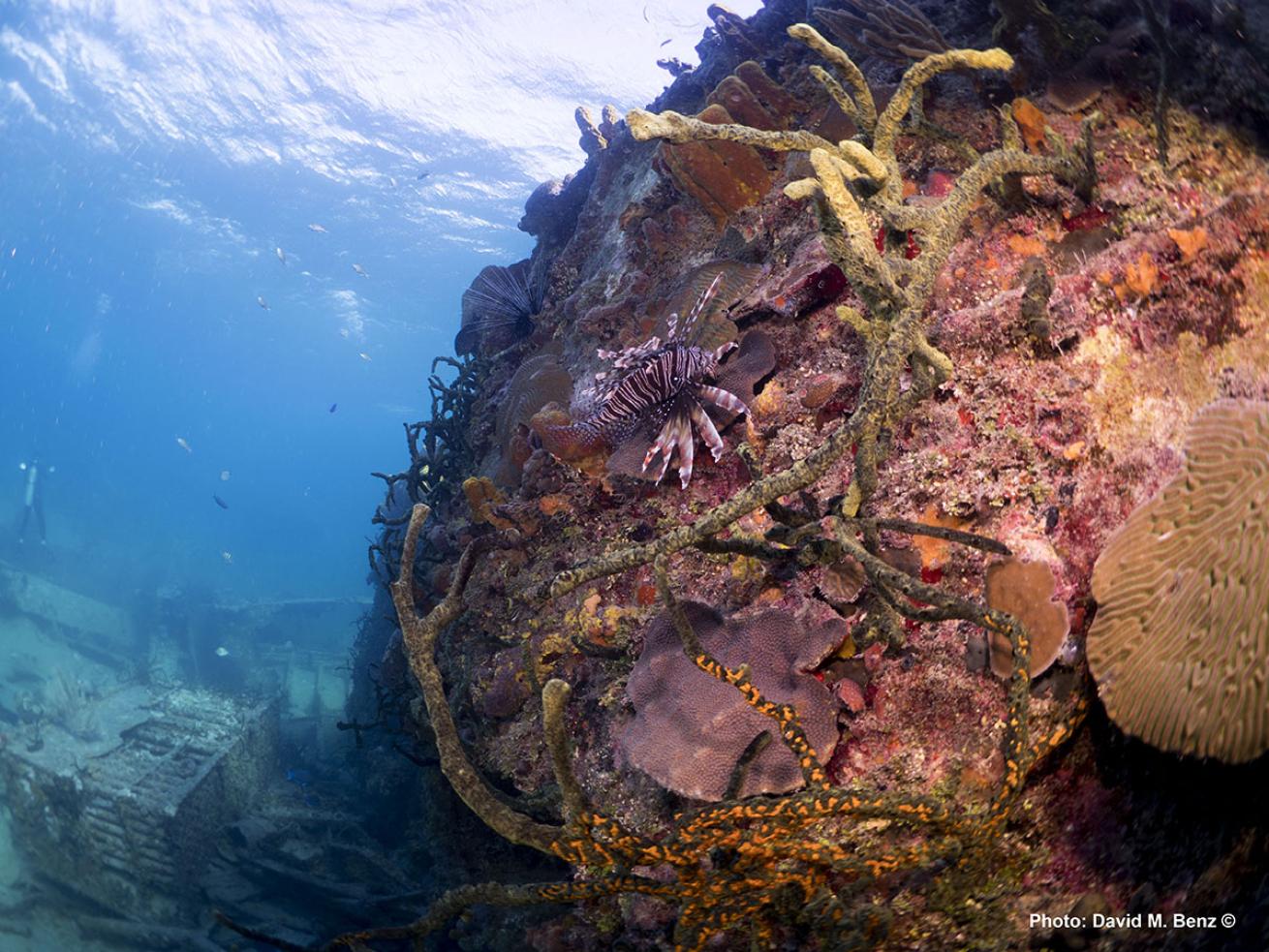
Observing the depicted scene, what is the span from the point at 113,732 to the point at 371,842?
9.45 metres

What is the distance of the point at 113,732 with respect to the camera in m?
13.7

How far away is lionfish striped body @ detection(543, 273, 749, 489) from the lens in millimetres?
3045

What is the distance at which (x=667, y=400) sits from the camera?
127 inches

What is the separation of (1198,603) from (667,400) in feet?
7.20

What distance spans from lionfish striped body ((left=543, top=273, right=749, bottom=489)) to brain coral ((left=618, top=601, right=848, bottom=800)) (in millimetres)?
868

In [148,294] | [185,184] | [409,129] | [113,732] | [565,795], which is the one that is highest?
[148,294]

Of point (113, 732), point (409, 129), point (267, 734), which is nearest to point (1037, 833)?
point (267, 734)

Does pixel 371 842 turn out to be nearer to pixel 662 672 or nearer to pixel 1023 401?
pixel 662 672

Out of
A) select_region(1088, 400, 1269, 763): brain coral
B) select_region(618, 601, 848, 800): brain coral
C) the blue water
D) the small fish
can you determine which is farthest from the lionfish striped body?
the blue water

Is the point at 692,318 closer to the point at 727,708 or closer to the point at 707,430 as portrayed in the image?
→ the point at 707,430

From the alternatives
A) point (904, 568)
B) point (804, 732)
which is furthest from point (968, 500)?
point (804, 732)

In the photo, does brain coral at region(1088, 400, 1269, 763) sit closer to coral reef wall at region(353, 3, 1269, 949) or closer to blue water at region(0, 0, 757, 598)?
coral reef wall at region(353, 3, 1269, 949)

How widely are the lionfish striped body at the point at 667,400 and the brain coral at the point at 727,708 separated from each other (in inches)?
34.2

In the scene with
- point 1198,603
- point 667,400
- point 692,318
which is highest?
point 692,318
